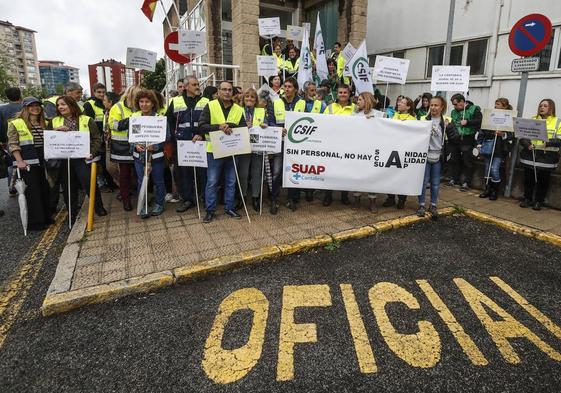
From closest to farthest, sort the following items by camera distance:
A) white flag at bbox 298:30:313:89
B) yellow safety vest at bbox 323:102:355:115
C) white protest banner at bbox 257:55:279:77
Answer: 1. yellow safety vest at bbox 323:102:355:115
2. white protest banner at bbox 257:55:279:77
3. white flag at bbox 298:30:313:89

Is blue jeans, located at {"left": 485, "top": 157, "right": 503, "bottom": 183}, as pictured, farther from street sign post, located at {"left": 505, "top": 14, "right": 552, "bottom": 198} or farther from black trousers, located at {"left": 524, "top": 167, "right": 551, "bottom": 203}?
black trousers, located at {"left": 524, "top": 167, "right": 551, "bottom": 203}

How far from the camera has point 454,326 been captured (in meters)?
3.04

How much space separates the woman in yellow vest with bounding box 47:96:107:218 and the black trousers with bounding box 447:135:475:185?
6983 mm

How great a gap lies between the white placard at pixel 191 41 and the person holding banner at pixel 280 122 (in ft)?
6.57

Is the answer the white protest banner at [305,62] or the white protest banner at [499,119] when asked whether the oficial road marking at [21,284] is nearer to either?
the white protest banner at [305,62]

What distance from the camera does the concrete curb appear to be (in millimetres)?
3346

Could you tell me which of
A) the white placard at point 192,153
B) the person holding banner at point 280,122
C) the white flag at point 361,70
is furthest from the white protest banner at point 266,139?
the white flag at point 361,70

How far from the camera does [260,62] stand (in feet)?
25.8

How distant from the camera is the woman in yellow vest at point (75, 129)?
5.26 meters

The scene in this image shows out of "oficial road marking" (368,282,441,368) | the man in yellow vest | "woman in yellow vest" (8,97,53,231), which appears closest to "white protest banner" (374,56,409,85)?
the man in yellow vest

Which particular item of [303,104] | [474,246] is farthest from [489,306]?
[303,104]

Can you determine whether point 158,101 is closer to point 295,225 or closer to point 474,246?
point 295,225

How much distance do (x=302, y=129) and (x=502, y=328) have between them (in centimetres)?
373

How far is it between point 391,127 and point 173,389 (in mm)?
4712
